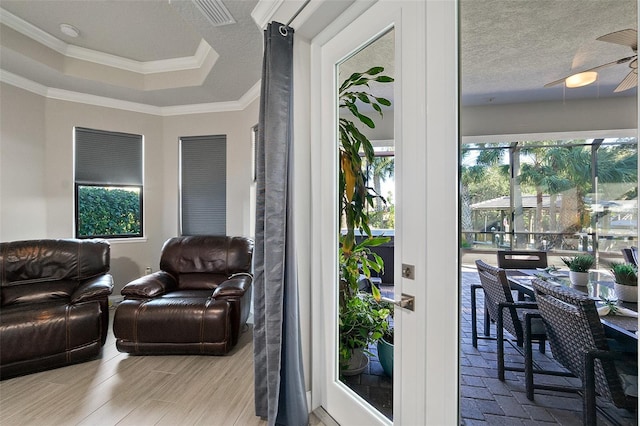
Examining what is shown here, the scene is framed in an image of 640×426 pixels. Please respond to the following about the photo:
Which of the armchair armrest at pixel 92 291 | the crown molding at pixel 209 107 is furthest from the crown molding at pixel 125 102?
the armchair armrest at pixel 92 291

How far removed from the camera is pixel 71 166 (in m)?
3.58

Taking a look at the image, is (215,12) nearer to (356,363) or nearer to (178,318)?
(178,318)

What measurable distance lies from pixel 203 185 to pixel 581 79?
161 inches

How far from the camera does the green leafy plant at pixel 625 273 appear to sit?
724 mm

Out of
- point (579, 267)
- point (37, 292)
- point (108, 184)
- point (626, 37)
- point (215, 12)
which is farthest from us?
point (108, 184)

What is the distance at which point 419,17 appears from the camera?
1.17 metres

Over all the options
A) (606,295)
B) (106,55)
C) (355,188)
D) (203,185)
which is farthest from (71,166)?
(606,295)

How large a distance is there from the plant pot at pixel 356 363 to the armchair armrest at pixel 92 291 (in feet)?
7.34

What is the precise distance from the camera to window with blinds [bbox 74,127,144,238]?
365cm

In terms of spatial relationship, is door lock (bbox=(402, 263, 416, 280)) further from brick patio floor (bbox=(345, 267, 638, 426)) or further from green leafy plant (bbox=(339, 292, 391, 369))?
green leafy plant (bbox=(339, 292, 391, 369))

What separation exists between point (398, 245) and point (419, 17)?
3.26 ft

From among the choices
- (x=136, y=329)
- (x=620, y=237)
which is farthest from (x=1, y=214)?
(x=620, y=237)

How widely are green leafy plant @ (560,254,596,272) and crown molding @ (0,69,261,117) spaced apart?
3.36 metres

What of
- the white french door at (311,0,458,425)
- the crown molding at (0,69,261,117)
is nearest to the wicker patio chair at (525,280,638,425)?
the white french door at (311,0,458,425)
